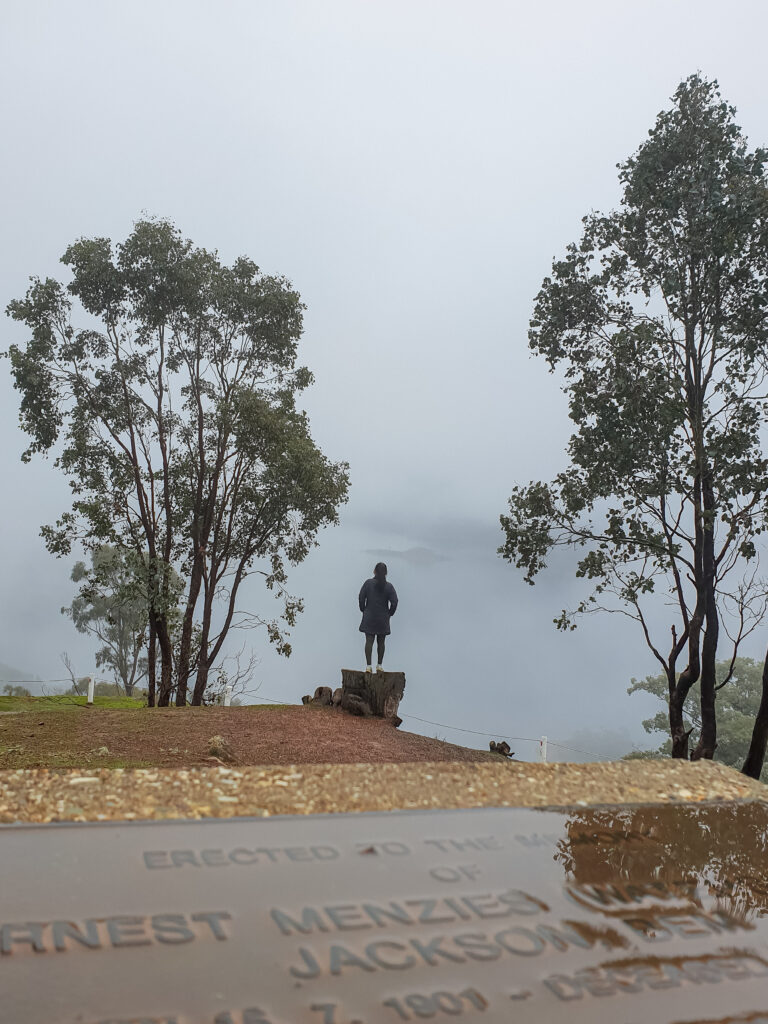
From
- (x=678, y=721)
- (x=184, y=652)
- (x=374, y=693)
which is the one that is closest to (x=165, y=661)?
(x=184, y=652)

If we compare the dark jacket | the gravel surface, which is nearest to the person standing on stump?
the dark jacket

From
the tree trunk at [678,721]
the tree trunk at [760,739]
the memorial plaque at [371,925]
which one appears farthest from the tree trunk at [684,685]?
the memorial plaque at [371,925]

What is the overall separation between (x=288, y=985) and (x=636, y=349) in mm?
12184

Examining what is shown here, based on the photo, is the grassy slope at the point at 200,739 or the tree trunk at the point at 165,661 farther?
Answer: the tree trunk at the point at 165,661

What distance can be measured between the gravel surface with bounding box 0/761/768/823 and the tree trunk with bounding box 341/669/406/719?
918cm

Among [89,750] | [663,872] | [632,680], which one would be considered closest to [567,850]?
[663,872]

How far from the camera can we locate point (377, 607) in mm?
13609

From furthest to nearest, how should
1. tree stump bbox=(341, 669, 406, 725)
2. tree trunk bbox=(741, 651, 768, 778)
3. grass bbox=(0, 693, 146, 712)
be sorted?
grass bbox=(0, 693, 146, 712)
tree stump bbox=(341, 669, 406, 725)
tree trunk bbox=(741, 651, 768, 778)

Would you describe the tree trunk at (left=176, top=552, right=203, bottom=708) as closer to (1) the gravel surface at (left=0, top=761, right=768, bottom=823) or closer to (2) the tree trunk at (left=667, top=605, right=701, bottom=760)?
(2) the tree trunk at (left=667, top=605, right=701, bottom=760)

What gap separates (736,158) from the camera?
41.7 ft

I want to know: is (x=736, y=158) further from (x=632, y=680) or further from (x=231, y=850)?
(x=632, y=680)

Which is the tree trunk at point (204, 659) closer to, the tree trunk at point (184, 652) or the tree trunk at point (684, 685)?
the tree trunk at point (184, 652)

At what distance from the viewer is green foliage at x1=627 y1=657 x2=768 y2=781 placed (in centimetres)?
2461

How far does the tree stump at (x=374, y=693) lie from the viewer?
13.5 meters
